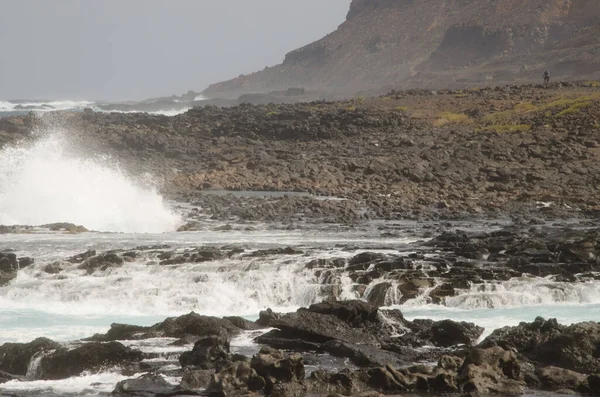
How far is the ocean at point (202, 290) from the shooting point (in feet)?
72.7

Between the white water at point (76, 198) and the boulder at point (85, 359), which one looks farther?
the white water at point (76, 198)

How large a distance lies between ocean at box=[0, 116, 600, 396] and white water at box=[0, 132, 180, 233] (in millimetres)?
4440

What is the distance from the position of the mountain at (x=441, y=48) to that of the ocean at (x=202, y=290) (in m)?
69.3

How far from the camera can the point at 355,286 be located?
25.8 meters

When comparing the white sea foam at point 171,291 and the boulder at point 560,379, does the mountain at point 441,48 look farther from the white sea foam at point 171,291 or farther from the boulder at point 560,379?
the boulder at point 560,379

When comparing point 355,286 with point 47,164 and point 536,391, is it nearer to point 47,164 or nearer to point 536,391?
point 536,391

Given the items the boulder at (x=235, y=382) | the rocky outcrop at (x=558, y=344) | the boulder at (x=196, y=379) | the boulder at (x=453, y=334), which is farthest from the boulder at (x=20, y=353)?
the rocky outcrop at (x=558, y=344)

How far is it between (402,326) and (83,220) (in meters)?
24.1

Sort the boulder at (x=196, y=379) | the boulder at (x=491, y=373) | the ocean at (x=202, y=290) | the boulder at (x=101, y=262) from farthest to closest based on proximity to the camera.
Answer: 1. the boulder at (x=101, y=262)
2. the ocean at (x=202, y=290)
3. the boulder at (x=196, y=379)
4. the boulder at (x=491, y=373)

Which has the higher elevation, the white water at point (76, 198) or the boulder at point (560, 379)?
the white water at point (76, 198)

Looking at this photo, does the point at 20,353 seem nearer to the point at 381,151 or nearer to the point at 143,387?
the point at 143,387

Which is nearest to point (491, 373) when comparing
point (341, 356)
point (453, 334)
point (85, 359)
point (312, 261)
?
point (341, 356)

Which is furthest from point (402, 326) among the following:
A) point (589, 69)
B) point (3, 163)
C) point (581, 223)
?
point (589, 69)

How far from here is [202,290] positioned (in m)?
26.0
